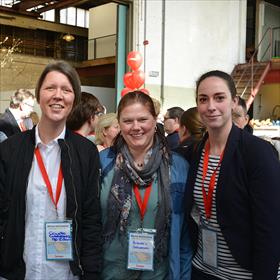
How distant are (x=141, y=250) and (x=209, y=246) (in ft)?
1.02

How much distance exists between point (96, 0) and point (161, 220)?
61.8 ft

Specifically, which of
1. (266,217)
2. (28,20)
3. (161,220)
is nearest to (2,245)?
(161,220)

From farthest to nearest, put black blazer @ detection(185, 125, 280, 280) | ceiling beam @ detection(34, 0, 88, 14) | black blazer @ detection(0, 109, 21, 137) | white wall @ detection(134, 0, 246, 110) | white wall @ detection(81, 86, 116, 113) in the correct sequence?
Result: 1. ceiling beam @ detection(34, 0, 88, 14)
2. white wall @ detection(81, 86, 116, 113)
3. white wall @ detection(134, 0, 246, 110)
4. black blazer @ detection(0, 109, 21, 137)
5. black blazer @ detection(185, 125, 280, 280)

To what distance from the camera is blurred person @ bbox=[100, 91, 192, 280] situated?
1900mm

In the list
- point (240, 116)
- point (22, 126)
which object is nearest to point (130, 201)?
point (240, 116)

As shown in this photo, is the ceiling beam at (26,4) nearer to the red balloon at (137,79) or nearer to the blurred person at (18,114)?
the red balloon at (137,79)

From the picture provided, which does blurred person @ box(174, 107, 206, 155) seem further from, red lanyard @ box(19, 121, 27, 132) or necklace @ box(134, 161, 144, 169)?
red lanyard @ box(19, 121, 27, 132)

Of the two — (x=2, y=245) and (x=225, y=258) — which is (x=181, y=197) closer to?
(x=225, y=258)

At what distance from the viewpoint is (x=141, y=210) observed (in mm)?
1905

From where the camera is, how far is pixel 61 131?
6.01 ft

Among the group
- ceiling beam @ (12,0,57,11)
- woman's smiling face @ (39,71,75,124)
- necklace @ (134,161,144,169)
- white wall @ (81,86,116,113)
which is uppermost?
ceiling beam @ (12,0,57,11)

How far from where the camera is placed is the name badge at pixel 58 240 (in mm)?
1731

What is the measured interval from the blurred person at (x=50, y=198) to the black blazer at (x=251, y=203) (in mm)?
Answer: 579

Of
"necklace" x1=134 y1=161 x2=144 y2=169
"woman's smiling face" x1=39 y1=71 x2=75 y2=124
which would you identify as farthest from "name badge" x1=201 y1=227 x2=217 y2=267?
"woman's smiling face" x1=39 y1=71 x2=75 y2=124
